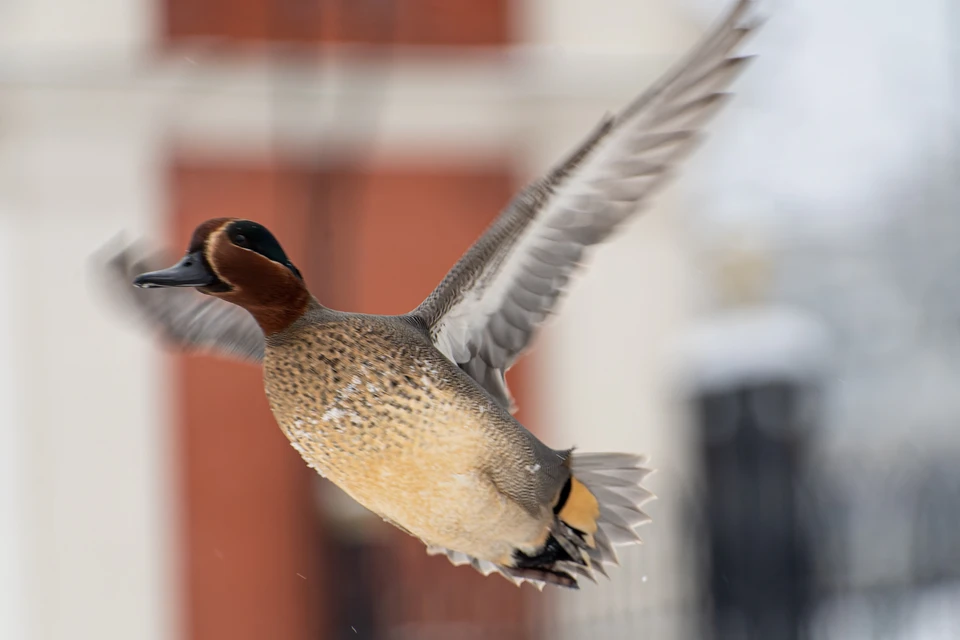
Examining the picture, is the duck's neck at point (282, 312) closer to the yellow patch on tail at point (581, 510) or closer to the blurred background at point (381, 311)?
the yellow patch on tail at point (581, 510)

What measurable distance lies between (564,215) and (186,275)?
47 cm

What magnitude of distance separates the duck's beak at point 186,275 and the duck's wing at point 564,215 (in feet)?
0.98

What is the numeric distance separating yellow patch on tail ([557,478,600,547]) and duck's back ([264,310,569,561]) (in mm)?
92

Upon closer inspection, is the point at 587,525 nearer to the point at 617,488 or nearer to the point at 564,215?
the point at 617,488

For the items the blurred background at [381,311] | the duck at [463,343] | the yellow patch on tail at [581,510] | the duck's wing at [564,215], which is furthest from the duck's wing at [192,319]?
the blurred background at [381,311]

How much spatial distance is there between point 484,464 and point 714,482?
13.6ft

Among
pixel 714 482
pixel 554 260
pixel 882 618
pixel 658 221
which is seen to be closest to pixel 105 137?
pixel 658 221

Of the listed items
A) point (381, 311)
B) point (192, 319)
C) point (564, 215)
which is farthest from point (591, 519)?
point (381, 311)

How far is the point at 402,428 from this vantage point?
0.77m

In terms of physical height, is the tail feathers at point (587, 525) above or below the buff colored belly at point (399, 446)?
below

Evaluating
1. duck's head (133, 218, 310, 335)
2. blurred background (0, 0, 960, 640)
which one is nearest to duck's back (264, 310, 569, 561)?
duck's head (133, 218, 310, 335)

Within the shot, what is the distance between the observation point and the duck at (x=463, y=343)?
2.38 ft

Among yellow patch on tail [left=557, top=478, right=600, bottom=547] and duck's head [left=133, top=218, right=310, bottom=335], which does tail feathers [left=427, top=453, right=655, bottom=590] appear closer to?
yellow patch on tail [left=557, top=478, right=600, bottom=547]

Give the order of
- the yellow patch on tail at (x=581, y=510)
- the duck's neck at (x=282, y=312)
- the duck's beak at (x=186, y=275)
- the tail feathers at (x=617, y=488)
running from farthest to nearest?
1. the tail feathers at (x=617, y=488)
2. the yellow patch on tail at (x=581, y=510)
3. the duck's neck at (x=282, y=312)
4. the duck's beak at (x=186, y=275)
